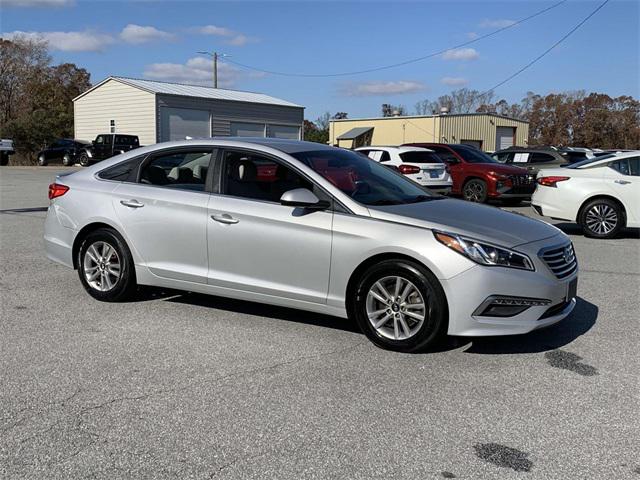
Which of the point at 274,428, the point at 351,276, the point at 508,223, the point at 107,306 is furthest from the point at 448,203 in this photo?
the point at 107,306

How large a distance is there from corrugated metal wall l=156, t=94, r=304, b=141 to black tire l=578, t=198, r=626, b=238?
29.8 m

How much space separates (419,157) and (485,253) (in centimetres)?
1187

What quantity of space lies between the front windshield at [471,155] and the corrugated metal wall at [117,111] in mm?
22732

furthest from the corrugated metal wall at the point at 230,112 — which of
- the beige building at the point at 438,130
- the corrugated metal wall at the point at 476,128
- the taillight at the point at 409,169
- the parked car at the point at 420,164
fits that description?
the taillight at the point at 409,169

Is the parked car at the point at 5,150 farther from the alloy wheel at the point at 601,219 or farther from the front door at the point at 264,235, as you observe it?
the front door at the point at 264,235

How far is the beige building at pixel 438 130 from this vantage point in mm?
46656

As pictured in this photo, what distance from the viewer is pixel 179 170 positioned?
6.00 meters

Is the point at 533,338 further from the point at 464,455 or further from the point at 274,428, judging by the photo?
the point at 274,428

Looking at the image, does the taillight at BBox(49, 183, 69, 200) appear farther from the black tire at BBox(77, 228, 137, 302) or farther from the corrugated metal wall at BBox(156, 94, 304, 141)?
the corrugated metal wall at BBox(156, 94, 304, 141)

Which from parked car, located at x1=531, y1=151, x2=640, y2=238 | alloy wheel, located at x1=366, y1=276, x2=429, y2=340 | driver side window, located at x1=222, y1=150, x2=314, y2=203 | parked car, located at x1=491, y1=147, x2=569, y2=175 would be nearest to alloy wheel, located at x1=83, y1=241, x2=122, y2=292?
driver side window, located at x1=222, y1=150, x2=314, y2=203

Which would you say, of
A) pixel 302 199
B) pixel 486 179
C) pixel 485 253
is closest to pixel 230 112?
pixel 486 179

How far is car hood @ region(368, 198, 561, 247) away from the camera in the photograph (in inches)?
187

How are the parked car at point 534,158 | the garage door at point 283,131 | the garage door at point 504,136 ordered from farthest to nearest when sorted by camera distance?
the garage door at point 504,136
the garage door at point 283,131
the parked car at point 534,158

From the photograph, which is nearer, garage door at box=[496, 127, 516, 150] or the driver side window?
the driver side window
